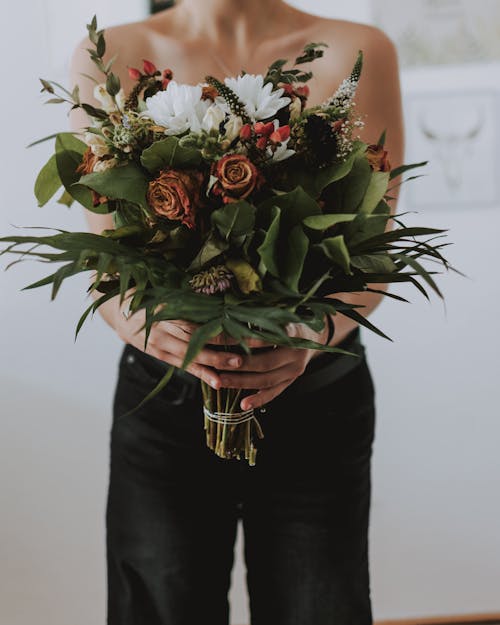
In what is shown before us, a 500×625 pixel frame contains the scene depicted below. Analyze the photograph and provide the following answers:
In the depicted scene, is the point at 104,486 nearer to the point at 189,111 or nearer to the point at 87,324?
the point at 87,324

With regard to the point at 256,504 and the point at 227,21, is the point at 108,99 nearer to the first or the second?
the point at 227,21

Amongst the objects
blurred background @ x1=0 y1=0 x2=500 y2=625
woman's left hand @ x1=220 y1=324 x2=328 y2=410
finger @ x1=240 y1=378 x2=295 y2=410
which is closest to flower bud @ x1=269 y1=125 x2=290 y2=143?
woman's left hand @ x1=220 y1=324 x2=328 y2=410

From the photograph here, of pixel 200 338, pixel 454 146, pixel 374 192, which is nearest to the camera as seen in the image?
pixel 200 338

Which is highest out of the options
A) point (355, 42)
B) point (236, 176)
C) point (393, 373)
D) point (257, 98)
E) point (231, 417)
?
point (355, 42)

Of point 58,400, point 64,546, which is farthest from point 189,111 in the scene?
point 64,546

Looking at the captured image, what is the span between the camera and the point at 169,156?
72cm

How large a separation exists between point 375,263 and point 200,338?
0.23 meters

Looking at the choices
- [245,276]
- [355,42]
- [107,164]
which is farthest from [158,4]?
[245,276]

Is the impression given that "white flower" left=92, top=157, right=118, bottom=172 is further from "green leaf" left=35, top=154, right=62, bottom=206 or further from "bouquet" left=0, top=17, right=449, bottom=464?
"green leaf" left=35, top=154, right=62, bottom=206

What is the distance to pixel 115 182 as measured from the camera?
73 centimetres

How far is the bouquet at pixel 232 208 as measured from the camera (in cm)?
69

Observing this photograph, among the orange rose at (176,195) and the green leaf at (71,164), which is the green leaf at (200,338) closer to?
the orange rose at (176,195)

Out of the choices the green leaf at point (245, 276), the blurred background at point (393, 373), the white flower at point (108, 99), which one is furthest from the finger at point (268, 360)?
the blurred background at point (393, 373)

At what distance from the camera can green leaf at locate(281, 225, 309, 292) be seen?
706 mm
